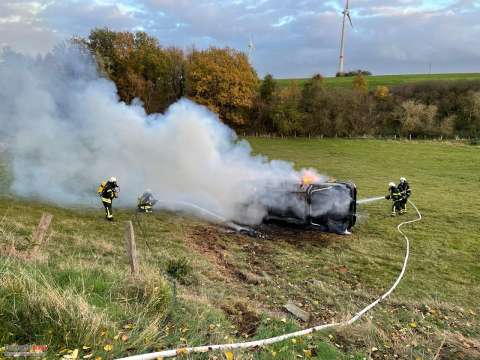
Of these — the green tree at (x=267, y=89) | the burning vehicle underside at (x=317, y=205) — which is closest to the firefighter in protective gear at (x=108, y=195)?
the burning vehicle underside at (x=317, y=205)

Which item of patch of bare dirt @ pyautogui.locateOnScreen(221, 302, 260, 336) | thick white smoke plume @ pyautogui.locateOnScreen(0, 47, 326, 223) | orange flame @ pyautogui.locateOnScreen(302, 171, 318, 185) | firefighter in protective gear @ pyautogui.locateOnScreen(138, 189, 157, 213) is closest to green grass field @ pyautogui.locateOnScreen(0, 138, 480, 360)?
patch of bare dirt @ pyautogui.locateOnScreen(221, 302, 260, 336)

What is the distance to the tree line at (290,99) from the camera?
4628cm

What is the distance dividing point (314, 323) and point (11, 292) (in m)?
4.88

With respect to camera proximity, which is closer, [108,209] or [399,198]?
[108,209]

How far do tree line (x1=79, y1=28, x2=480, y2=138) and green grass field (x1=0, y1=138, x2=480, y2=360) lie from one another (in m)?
31.5

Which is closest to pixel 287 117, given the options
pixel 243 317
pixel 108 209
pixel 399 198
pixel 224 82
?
pixel 224 82

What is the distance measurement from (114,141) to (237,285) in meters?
10.4

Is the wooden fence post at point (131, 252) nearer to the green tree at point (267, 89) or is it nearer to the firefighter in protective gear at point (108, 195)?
the firefighter in protective gear at point (108, 195)

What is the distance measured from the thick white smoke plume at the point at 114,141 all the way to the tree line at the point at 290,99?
2748 cm

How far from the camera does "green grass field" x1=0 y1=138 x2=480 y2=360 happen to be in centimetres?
486

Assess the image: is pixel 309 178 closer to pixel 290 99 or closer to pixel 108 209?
pixel 108 209

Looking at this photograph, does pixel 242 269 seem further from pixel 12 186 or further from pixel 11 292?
pixel 12 186

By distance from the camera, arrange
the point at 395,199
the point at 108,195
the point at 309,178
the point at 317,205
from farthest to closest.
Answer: the point at 395,199 < the point at 108,195 < the point at 309,178 < the point at 317,205

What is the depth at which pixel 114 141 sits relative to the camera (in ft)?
56.2
